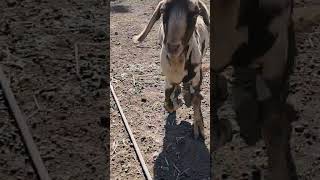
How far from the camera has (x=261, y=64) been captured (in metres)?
1.24

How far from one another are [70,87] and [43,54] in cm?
10

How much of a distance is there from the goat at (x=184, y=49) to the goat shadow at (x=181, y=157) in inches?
6.4

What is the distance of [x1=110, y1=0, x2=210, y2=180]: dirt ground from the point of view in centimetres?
473

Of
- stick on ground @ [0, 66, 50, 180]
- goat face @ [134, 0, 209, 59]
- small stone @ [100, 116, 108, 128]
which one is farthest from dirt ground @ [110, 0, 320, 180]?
goat face @ [134, 0, 209, 59]

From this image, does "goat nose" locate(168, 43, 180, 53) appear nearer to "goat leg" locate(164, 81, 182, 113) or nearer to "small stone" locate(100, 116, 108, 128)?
"goat leg" locate(164, 81, 182, 113)

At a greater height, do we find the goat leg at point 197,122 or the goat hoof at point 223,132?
the goat hoof at point 223,132

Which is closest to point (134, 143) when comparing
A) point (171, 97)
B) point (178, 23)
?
point (171, 97)

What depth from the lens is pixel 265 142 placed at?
1.27 m

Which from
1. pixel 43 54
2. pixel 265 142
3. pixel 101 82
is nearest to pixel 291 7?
pixel 265 142

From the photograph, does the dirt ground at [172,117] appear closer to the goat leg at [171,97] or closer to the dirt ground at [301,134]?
the dirt ground at [301,134]

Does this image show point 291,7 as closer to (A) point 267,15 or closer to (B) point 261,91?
(A) point 267,15

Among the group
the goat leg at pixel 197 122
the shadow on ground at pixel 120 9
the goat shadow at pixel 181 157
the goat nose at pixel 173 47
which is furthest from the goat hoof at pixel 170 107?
the shadow on ground at pixel 120 9

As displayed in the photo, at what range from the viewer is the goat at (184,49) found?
15.6ft

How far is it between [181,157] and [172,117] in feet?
3.01
